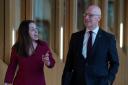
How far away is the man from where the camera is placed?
14.3 ft

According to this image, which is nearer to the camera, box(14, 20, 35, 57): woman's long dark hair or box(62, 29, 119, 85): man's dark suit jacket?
box(62, 29, 119, 85): man's dark suit jacket

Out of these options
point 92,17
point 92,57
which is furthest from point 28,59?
point 92,17

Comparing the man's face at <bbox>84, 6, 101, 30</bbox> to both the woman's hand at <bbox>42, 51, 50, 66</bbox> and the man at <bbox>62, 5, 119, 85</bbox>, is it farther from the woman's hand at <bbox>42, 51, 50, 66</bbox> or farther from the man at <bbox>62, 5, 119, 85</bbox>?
the woman's hand at <bbox>42, 51, 50, 66</bbox>

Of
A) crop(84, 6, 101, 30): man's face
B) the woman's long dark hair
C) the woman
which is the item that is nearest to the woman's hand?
the woman

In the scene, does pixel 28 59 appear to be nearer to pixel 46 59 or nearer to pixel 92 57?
pixel 46 59

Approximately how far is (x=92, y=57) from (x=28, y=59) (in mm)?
899

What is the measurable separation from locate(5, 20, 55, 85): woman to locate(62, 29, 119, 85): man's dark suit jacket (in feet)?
1.55

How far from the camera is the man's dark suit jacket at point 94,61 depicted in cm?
436

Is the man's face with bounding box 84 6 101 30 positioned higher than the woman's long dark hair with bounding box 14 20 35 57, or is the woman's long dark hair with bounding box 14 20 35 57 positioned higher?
the man's face with bounding box 84 6 101 30

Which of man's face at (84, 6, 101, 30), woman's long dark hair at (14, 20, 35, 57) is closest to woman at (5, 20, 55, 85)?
woman's long dark hair at (14, 20, 35, 57)

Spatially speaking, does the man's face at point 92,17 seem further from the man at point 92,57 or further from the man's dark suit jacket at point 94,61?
the man's dark suit jacket at point 94,61

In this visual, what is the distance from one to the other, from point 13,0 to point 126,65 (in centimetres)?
560

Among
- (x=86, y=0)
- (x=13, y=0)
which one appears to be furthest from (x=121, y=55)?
(x=13, y=0)

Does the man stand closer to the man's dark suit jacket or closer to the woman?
the man's dark suit jacket
